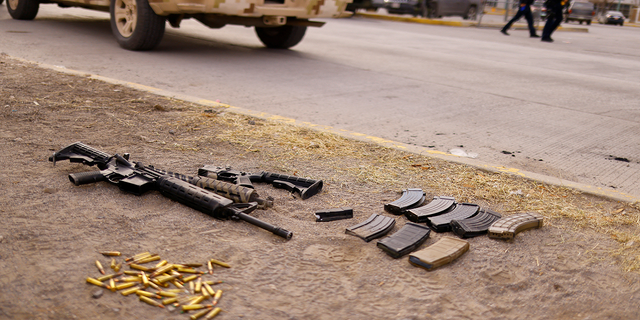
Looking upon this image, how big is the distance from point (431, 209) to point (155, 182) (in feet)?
5.50

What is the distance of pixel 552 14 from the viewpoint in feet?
50.0

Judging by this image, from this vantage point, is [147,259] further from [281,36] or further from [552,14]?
[552,14]

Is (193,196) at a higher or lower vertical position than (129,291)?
higher

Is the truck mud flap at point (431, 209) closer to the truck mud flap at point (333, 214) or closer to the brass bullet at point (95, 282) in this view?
the truck mud flap at point (333, 214)

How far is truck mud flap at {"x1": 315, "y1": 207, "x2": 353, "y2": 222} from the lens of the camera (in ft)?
10.1

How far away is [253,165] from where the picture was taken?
390 cm

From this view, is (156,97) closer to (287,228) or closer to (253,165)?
(253,165)

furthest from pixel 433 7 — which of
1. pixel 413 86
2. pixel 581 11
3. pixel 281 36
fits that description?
pixel 413 86

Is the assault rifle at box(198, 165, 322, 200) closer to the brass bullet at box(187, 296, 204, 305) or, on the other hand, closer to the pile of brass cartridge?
the pile of brass cartridge

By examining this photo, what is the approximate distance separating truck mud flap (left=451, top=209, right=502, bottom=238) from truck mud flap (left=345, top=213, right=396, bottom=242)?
353 millimetres

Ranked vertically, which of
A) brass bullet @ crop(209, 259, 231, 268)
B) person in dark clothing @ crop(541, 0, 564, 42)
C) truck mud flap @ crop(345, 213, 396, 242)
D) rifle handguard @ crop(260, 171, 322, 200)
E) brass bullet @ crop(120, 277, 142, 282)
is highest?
person in dark clothing @ crop(541, 0, 564, 42)

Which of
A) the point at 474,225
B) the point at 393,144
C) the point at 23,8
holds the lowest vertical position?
the point at 474,225

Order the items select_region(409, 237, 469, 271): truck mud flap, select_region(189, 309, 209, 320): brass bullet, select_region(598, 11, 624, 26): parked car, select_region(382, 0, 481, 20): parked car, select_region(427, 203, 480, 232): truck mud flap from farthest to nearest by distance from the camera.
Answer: select_region(598, 11, 624, 26): parked car < select_region(382, 0, 481, 20): parked car < select_region(427, 203, 480, 232): truck mud flap < select_region(409, 237, 469, 271): truck mud flap < select_region(189, 309, 209, 320): brass bullet

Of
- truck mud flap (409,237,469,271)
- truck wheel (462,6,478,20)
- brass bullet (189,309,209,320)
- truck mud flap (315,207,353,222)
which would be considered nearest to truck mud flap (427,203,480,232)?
truck mud flap (409,237,469,271)
